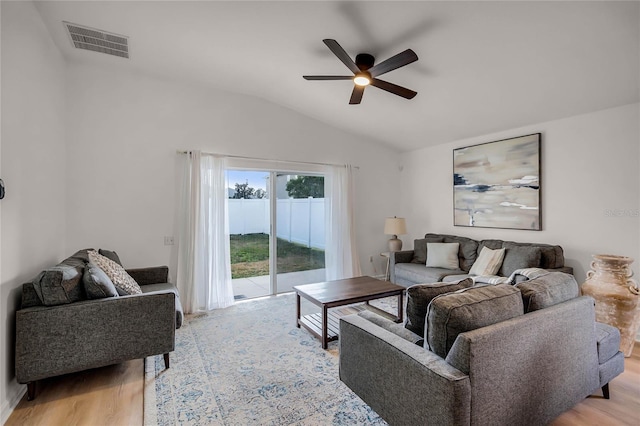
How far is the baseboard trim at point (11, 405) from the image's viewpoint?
1.95 meters

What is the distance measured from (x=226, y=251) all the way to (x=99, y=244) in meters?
1.48

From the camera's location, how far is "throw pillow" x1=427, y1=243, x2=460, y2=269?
434cm

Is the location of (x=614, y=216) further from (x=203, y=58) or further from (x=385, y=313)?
(x=203, y=58)

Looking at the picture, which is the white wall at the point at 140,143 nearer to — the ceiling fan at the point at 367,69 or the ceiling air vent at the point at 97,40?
the ceiling air vent at the point at 97,40

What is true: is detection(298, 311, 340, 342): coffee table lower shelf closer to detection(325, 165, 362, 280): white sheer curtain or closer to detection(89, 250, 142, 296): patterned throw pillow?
detection(325, 165, 362, 280): white sheer curtain

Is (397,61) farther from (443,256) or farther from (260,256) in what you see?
(260,256)

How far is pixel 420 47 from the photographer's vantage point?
282cm

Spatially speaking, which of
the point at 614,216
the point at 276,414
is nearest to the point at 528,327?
the point at 276,414

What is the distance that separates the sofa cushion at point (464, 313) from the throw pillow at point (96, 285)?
2.34m

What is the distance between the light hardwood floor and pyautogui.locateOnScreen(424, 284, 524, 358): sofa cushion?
42.5 inches

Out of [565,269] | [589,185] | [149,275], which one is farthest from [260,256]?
[589,185]

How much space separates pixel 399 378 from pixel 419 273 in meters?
2.89

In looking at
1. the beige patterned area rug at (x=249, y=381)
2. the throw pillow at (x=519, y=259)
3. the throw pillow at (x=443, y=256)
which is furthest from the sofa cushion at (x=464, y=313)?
the throw pillow at (x=443, y=256)

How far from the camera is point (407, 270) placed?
4477mm
